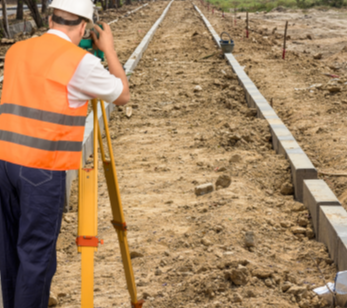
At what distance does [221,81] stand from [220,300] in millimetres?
7012

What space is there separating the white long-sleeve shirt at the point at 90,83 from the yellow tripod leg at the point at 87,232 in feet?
1.21

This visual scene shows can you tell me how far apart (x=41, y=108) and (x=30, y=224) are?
0.53 metres

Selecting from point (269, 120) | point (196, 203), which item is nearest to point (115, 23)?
point (269, 120)

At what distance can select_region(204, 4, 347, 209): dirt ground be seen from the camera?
19.2ft

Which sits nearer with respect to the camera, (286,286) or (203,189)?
(286,286)

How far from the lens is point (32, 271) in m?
2.25

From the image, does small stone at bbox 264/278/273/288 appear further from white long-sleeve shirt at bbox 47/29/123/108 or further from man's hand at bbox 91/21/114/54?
man's hand at bbox 91/21/114/54

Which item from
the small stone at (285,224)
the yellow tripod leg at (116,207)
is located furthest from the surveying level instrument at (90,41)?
the small stone at (285,224)

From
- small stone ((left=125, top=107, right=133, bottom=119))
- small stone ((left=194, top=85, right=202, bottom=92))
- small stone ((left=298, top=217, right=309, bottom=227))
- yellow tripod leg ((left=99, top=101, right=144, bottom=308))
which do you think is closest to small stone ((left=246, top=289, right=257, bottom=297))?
yellow tripod leg ((left=99, top=101, right=144, bottom=308))

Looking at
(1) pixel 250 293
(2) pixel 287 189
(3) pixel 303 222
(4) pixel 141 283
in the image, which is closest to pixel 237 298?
(1) pixel 250 293

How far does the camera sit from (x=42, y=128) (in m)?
2.22

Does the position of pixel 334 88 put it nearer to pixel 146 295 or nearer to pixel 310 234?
pixel 310 234

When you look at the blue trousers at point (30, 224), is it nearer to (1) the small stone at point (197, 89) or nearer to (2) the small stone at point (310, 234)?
(2) the small stone at point (310, 234)

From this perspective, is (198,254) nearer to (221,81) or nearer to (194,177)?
(194,177)
